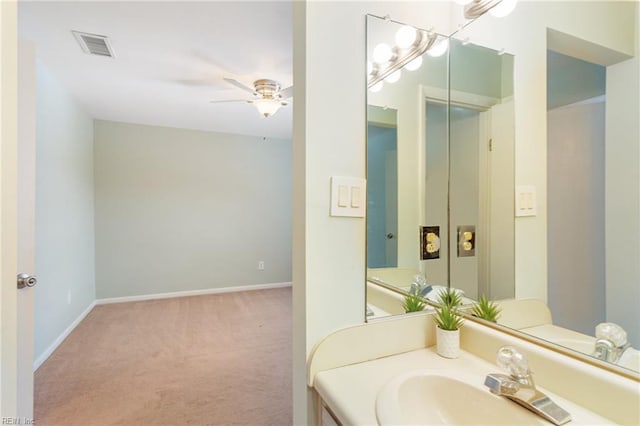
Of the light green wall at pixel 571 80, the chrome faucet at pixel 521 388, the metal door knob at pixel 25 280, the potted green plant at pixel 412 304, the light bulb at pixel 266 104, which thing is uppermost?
the light bulb at pixel 266 104

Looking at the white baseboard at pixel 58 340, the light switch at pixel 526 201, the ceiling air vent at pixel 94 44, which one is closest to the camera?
the light switch at pixel 526 201

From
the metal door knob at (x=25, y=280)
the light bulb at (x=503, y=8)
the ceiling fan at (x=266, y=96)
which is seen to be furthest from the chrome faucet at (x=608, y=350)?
the ceiling fan at (x=266, y=96)

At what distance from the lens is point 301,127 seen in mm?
938

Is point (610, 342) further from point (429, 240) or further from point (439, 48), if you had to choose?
point (439, 48)

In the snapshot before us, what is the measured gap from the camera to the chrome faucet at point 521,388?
2.20ft

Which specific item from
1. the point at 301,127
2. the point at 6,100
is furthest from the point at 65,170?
the point at 301,127

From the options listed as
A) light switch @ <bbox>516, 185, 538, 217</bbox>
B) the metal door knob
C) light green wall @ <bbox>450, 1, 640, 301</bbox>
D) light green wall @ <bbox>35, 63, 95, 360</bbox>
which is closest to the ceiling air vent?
light green wall @ <bbox>35, 63, 95, 360</bbox>

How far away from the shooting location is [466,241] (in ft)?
4.08

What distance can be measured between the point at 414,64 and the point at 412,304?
3.25 ft

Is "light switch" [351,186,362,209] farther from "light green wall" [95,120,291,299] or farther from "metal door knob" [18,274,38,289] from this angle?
"light green wall" [95,120,291,299]

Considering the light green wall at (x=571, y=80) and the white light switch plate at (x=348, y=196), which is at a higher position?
the light green wall at (x=571, y=80)

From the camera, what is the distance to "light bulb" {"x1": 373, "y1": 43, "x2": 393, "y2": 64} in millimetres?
1074

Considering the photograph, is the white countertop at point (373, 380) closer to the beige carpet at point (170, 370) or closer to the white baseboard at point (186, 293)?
the beige carpet at point (170, 370)

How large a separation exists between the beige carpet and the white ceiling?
7.84 feet
